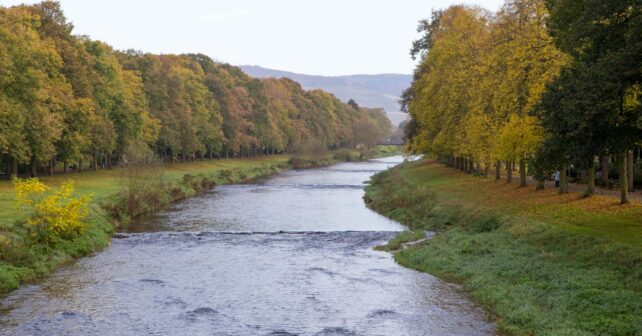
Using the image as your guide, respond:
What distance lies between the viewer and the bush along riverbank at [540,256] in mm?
18344

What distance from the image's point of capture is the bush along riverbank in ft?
60.2

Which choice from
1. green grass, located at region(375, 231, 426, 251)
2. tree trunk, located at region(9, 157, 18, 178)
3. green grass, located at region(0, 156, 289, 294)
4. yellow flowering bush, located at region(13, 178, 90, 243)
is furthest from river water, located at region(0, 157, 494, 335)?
tree trunk, located at region(9, 157, 18, 178)

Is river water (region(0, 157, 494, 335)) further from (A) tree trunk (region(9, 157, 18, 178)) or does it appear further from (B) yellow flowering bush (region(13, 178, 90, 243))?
(A) tree trunk (region(9, 157, 18, 178))

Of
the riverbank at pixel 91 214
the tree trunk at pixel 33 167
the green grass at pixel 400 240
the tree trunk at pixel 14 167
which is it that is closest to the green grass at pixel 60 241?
the riverbank at pixel 91 214

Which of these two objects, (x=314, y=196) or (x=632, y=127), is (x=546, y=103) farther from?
(x=314, y=196)

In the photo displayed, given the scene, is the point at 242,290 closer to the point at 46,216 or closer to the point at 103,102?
the point at 46,216

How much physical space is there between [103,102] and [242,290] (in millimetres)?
45862

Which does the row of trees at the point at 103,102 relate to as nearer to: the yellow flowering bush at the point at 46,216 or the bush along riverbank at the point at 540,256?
the yellow flowering bush at the point at 46,216

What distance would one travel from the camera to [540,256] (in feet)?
81.1

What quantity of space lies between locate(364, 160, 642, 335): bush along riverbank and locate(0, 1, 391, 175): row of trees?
2926 cm

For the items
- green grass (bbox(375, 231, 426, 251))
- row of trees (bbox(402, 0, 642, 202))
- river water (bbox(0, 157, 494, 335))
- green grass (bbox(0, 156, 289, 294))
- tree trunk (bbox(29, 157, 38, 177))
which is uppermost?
row of trees (bbox(402, 0, 642, 202))

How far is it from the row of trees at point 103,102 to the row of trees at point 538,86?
96.4 ft

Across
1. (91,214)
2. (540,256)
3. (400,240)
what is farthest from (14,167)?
(540,256)

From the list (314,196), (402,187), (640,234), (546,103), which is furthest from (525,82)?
(314,196)
